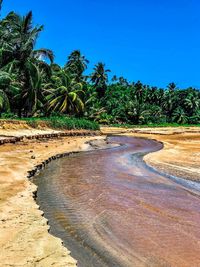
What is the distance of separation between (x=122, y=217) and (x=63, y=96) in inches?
Result: 1514

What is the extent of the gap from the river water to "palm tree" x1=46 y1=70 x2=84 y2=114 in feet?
103

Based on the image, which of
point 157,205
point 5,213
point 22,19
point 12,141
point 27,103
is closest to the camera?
point 5,213

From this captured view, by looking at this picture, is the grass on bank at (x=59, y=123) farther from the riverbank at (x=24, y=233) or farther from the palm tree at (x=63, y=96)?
the riverbank at (x=24, y=233)

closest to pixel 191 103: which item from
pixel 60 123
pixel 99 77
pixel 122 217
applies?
pixel 99 77

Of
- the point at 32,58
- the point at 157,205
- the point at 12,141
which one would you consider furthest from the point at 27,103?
the point at 157,205

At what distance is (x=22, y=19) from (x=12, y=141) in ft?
57.8

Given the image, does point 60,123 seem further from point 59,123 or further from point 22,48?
point 22,48

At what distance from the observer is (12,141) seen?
918 inches

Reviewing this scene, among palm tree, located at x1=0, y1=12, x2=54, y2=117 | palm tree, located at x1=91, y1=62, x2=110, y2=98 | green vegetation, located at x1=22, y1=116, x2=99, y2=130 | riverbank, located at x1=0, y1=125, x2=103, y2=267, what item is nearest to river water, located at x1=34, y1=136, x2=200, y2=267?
riverbank, located at x1=0, y1=125, x2=103, y2=267

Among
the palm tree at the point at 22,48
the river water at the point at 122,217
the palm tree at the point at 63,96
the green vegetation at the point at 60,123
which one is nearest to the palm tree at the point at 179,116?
the green vegetation at the point at 60,123

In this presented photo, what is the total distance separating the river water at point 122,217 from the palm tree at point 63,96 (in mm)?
31274

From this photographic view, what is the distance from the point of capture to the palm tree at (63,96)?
44.9 metres

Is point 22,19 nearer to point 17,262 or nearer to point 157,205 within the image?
point 157,205

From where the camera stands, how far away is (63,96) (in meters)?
45.6
